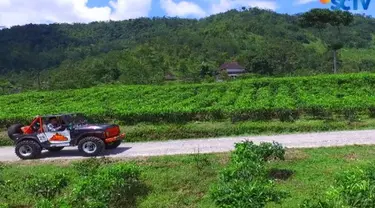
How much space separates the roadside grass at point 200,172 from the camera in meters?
11.0

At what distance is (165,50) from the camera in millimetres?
75312

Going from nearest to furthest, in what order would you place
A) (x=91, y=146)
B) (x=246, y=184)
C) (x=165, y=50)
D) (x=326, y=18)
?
(x=246, y=184) < (x=91, y=146) < (x=326, y=18) < (x=165, y=50)

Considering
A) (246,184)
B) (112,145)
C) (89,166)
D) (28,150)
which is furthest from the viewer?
(112,145)

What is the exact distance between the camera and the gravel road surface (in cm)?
1534

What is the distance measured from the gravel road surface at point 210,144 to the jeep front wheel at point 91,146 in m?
0.36

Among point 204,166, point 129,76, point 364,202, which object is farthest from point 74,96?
point 364,202

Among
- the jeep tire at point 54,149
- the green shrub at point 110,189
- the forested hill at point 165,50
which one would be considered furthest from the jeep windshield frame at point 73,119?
the forested hill at point 165,50

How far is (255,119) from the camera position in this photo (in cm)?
1897

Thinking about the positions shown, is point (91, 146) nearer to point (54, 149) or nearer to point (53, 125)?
point (53, 125)

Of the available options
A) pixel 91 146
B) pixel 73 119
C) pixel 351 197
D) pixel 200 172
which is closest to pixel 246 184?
pixel 351 197

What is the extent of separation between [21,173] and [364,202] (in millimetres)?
10459

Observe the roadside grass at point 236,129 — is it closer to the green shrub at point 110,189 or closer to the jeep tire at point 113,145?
the jeep tire at point 113,145

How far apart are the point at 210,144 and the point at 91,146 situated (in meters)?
4.28

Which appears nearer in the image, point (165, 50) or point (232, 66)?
point (232, 66)
